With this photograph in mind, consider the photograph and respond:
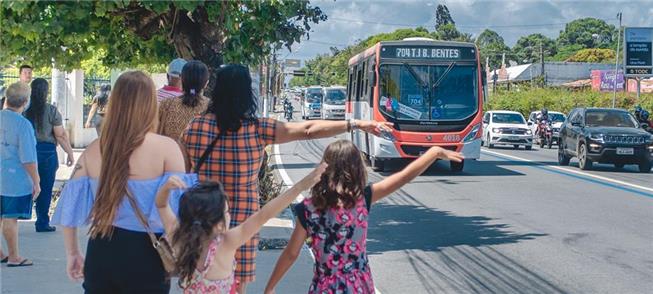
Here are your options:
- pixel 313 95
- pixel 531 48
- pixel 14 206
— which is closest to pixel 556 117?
pixel 313 95

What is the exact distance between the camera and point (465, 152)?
68.2ft

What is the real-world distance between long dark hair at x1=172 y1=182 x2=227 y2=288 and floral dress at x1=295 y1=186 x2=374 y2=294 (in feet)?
2.21

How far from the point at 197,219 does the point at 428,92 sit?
17.2 m

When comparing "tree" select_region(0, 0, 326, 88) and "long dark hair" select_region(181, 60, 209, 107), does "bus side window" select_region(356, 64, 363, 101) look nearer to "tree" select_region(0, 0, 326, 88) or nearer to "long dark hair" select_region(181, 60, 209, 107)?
"tree" select_region(0, 0, 326, 88)

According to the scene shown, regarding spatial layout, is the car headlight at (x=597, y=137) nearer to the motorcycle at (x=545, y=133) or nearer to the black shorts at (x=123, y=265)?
the motorcycle at (x=545, y=133)

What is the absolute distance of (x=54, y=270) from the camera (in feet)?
27.8

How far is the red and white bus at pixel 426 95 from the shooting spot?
2072cm

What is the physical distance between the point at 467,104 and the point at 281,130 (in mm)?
16195

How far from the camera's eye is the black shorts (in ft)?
13.3

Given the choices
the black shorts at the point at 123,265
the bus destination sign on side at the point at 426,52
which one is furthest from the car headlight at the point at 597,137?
the black shorts at the point at 123,265

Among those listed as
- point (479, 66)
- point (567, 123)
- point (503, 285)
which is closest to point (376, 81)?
point (479, 66)

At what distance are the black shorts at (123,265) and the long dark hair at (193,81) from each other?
1934 mm

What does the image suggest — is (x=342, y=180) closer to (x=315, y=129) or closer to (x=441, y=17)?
(x=315, y=129)

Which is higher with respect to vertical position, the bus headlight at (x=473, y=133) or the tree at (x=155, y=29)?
the tree at (x=155, y=29)
